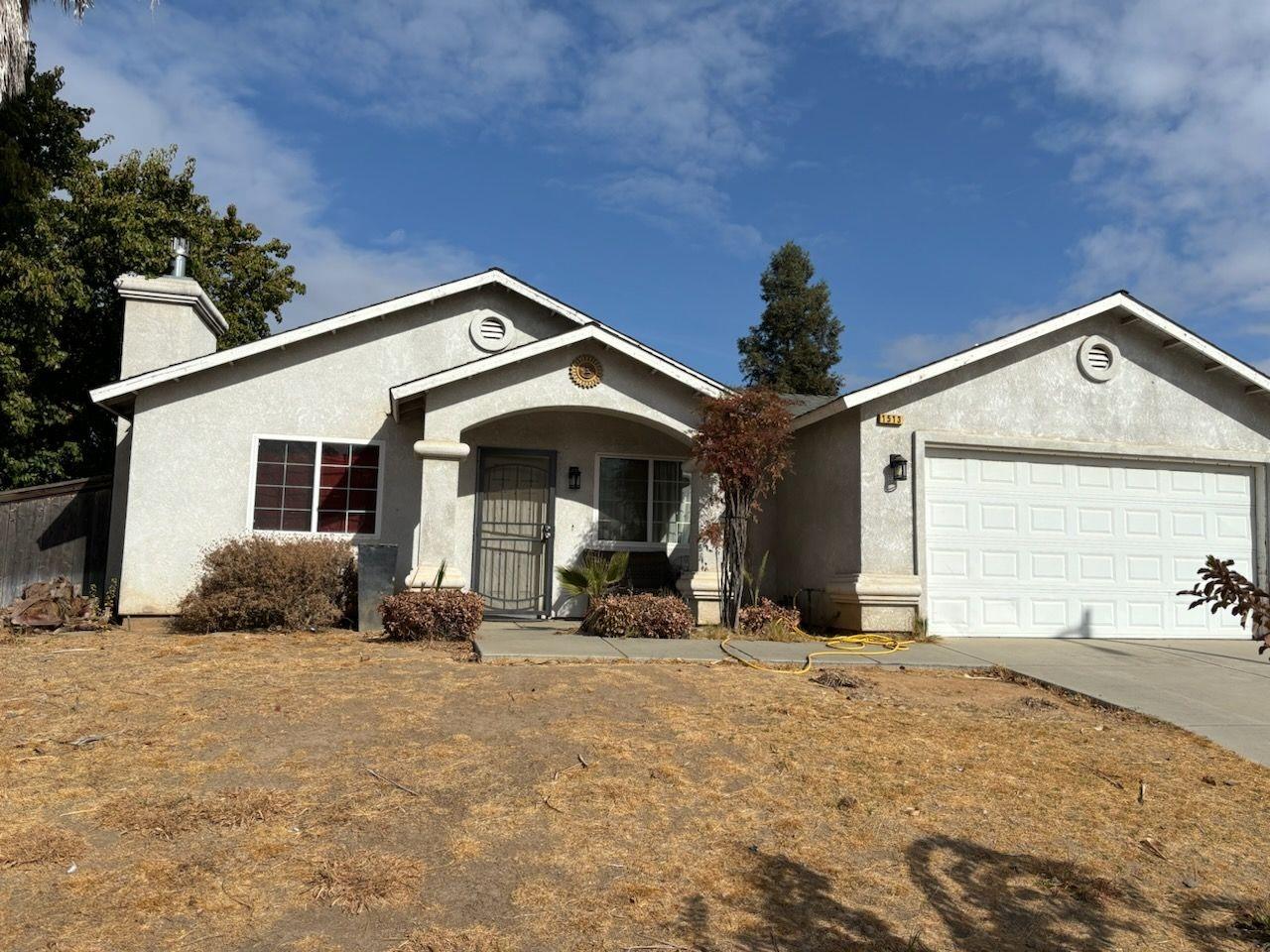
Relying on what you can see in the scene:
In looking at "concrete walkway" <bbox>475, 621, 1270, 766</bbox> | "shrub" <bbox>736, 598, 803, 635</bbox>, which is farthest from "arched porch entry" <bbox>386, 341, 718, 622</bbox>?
"concrete walkway" <bbox>475, 621, 1270, 766</bbox>

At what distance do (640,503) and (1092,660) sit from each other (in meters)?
5.96

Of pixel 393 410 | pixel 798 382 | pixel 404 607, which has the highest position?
pixel 798 382

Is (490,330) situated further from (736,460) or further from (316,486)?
(736,460)

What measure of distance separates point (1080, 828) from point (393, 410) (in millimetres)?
8933

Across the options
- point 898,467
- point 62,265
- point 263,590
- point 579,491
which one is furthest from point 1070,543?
point 62,265

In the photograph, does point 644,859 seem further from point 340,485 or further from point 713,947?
point 340,485

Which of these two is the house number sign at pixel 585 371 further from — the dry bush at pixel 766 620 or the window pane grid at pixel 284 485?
the window pane grid at pixel 284 485

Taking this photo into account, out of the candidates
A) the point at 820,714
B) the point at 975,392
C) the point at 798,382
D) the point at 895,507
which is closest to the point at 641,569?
the point at 895,507

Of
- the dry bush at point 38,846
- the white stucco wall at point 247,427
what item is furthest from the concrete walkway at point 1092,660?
the dry bush at point 38,846

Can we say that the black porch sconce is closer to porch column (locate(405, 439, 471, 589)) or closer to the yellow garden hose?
the yellow garden hose

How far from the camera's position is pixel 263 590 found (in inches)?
377

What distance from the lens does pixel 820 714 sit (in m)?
6.42

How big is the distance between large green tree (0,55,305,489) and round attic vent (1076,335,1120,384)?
1771 cm

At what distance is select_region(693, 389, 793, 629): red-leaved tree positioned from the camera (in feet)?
33.9
